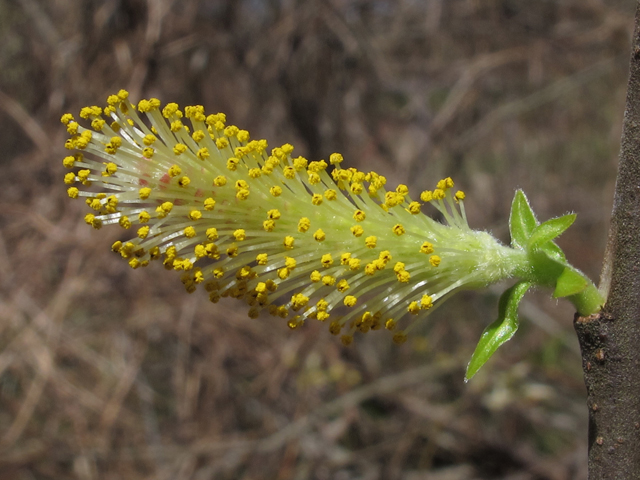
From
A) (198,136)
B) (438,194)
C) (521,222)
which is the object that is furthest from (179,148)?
(521,222)

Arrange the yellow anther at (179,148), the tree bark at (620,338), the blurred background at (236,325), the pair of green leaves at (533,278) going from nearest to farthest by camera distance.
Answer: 1. the tree bark at (620,338)
2. the pair of green leaves at (533,278)
3. the yellow anther at (179,148)
4. the blurred background at (236,325)

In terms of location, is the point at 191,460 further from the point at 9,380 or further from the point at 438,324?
the point at 438,324

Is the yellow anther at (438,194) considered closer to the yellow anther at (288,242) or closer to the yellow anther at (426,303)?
the yellow anther at (426,303)

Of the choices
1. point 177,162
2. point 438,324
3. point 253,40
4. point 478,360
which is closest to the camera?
point 478,360

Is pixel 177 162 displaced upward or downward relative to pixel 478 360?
upward

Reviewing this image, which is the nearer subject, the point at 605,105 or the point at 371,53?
the point at 371,53

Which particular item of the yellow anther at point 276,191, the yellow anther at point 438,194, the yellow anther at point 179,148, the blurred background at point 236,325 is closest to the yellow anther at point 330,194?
the yellow anther at point 276,191

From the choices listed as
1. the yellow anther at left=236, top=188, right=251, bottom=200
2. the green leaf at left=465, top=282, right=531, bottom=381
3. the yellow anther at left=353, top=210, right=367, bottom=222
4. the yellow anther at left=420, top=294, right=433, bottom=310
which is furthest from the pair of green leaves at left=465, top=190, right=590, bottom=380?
the yellow anther at left=236, top=188, right=251, bottom=200

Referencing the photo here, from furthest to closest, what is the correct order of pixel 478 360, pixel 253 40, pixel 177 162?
pixel 253 40
pixel 177 162
pixel 478 360

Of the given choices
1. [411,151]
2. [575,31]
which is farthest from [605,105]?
[411,151]
